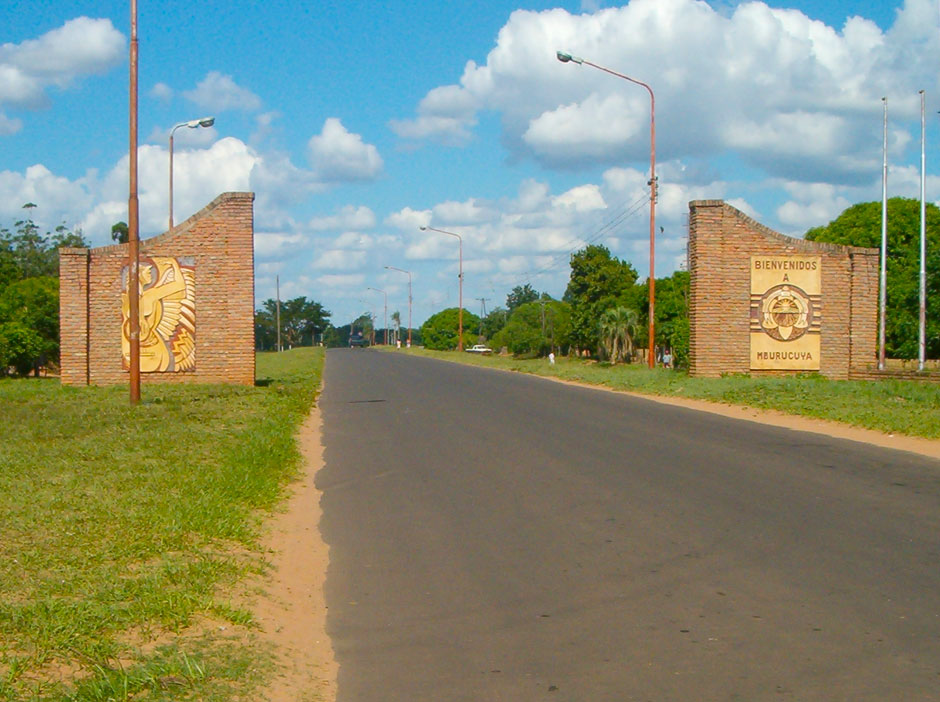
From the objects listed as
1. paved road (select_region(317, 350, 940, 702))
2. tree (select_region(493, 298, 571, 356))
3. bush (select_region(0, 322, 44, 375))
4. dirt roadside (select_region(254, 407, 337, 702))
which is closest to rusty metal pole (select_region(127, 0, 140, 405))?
paved road (select_region(317, 350, 940, 702))

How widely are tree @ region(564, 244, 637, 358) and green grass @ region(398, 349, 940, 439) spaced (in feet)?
148

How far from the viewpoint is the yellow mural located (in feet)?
88.4

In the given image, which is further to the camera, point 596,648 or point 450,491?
point 450,491

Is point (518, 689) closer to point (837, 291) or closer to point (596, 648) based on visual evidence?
point (596, 648)

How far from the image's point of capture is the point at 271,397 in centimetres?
2339

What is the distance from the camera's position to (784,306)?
1134 inches

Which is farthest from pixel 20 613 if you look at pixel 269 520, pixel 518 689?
pixel 269 520

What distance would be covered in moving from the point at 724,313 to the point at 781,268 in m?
2.14

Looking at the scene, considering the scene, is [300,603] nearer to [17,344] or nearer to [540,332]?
[17,344]

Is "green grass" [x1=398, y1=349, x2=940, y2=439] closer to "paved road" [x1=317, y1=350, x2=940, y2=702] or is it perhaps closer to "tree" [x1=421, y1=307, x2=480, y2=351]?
"paved road" [x1=317, y1=350, x2=940, y2=702]

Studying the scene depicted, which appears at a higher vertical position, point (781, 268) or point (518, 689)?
point (781, 268)

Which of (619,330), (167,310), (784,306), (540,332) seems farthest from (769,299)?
(540,332)

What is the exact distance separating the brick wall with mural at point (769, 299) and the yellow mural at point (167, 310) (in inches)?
560

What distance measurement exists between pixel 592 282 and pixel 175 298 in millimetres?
53527
